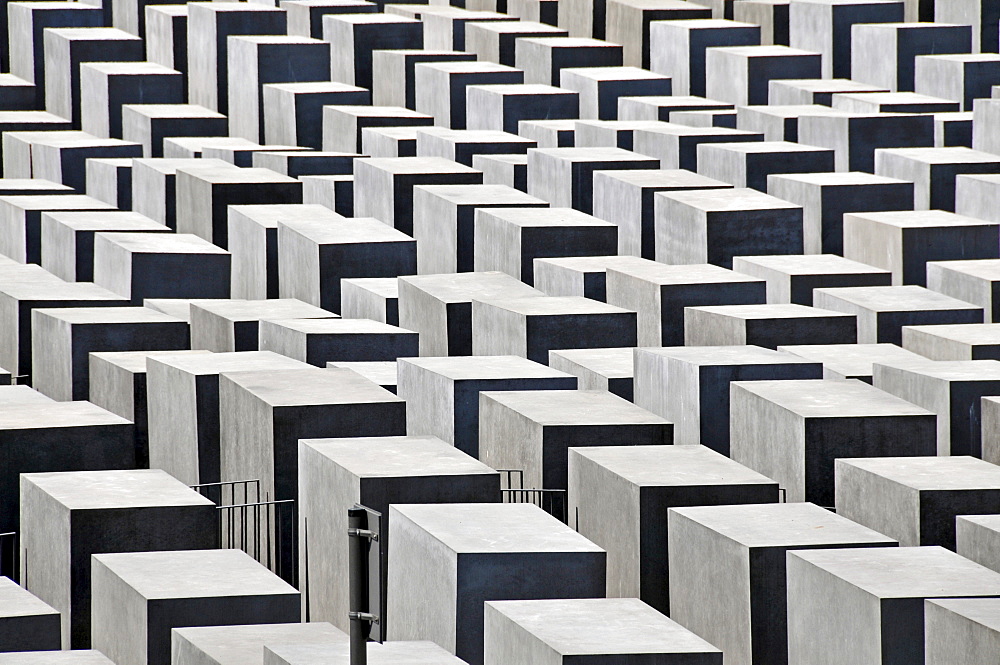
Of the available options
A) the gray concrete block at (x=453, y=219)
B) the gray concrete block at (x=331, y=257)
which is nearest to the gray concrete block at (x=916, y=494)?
the gray concrete block at (x=331, y=257)

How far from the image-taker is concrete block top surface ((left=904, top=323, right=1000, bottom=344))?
21.2 m

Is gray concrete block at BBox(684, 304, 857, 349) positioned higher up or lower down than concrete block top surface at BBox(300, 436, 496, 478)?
higher up

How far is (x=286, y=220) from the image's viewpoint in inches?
1144

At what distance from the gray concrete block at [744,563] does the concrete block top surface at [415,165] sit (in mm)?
16728

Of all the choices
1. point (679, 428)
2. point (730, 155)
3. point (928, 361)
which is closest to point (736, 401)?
point (679, 428)

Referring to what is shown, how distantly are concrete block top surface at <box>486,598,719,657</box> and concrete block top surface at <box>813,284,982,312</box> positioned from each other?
10.4m

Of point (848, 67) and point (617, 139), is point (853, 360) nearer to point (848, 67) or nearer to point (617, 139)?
point (617, 139)

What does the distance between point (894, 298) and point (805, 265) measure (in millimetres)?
2154

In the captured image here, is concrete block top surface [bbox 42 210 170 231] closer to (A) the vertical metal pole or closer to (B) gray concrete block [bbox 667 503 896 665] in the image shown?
(B) gray concrete block [bbox 667 503 896 665]

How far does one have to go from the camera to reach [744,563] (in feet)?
47.8

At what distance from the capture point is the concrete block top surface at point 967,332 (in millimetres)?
21172

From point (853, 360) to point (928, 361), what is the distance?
938mm

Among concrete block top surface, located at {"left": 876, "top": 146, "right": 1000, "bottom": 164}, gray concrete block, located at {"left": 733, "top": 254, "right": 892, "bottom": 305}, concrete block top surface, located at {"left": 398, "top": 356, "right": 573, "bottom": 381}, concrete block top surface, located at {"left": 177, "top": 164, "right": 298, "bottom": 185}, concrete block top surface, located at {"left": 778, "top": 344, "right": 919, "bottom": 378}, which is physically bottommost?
concrete block top surface, located at {"left": 398, "top": 356, "right": 573, "bottom": 381}

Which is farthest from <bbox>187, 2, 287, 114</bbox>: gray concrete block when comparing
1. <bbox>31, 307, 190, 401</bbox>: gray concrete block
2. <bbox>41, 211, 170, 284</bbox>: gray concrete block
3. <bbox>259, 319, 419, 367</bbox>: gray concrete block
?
<bbox>259, 319, 419, 367</bbox>: gray concrete block
